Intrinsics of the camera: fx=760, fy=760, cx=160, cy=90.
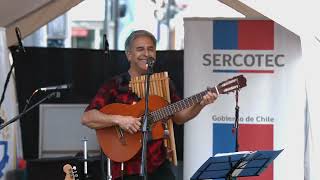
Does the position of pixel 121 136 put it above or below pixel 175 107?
below

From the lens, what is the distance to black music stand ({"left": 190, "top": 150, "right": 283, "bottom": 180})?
15.8 feet

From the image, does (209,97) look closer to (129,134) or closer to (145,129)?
(145,129)

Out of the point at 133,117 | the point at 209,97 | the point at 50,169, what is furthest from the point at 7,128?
the point at 209,97

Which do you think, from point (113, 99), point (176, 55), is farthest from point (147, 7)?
point (113, 99)

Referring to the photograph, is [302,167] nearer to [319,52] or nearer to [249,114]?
[249,114]

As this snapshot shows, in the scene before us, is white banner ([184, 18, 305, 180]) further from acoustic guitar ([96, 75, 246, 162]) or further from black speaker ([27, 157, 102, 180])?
black speaker ([27, 157, 102, 180])

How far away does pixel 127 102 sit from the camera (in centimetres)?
552

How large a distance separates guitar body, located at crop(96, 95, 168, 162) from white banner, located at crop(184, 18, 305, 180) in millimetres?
476

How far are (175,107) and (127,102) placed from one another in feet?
1.35

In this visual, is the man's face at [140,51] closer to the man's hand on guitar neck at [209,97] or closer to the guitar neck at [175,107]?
the guitar neck at [175,107]

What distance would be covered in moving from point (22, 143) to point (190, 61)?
192 cm

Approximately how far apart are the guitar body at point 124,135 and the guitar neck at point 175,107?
0.20ft

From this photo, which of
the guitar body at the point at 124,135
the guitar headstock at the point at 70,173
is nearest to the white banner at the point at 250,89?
the guitar body at the point at 124,135

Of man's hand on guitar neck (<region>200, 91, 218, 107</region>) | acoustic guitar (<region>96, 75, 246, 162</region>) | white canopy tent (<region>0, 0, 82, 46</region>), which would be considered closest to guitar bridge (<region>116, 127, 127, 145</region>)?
acoustic guitar (<region>96, 75, 246, 162</region>)
